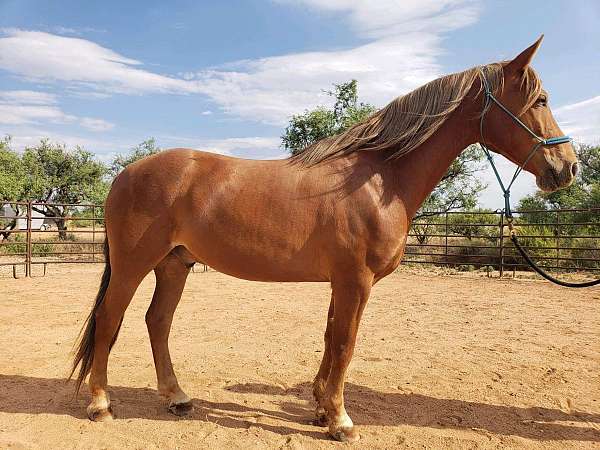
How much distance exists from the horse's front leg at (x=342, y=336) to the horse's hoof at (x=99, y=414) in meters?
1.68

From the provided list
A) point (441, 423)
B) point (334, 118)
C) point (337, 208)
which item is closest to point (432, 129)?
point (337, 208)

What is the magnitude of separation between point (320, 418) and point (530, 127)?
105 inches

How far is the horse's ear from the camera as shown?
2.88 meters

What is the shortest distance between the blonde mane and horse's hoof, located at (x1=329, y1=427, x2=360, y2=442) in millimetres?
1947

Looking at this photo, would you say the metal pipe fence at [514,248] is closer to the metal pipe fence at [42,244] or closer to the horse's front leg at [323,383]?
the horse's front leg at [323,383]

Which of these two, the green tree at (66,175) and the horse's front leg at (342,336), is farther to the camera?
the green tree at (66,175)

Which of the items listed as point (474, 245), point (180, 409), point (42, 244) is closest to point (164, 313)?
point (180, 409)

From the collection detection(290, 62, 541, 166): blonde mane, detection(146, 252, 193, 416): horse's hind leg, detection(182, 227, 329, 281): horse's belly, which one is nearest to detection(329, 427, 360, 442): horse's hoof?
detection(182, 227, 329, 281): horse's belly

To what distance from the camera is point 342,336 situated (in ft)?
9.97

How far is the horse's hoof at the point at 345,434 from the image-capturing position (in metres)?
3.02

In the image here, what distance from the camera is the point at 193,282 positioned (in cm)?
1116

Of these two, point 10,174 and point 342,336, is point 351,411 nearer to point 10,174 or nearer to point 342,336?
point 342,336

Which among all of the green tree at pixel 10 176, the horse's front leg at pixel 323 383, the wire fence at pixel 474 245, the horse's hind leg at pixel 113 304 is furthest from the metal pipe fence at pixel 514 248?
the green tree at pixel 10 176

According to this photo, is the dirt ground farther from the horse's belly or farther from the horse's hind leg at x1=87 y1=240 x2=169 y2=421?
the horse's belly
